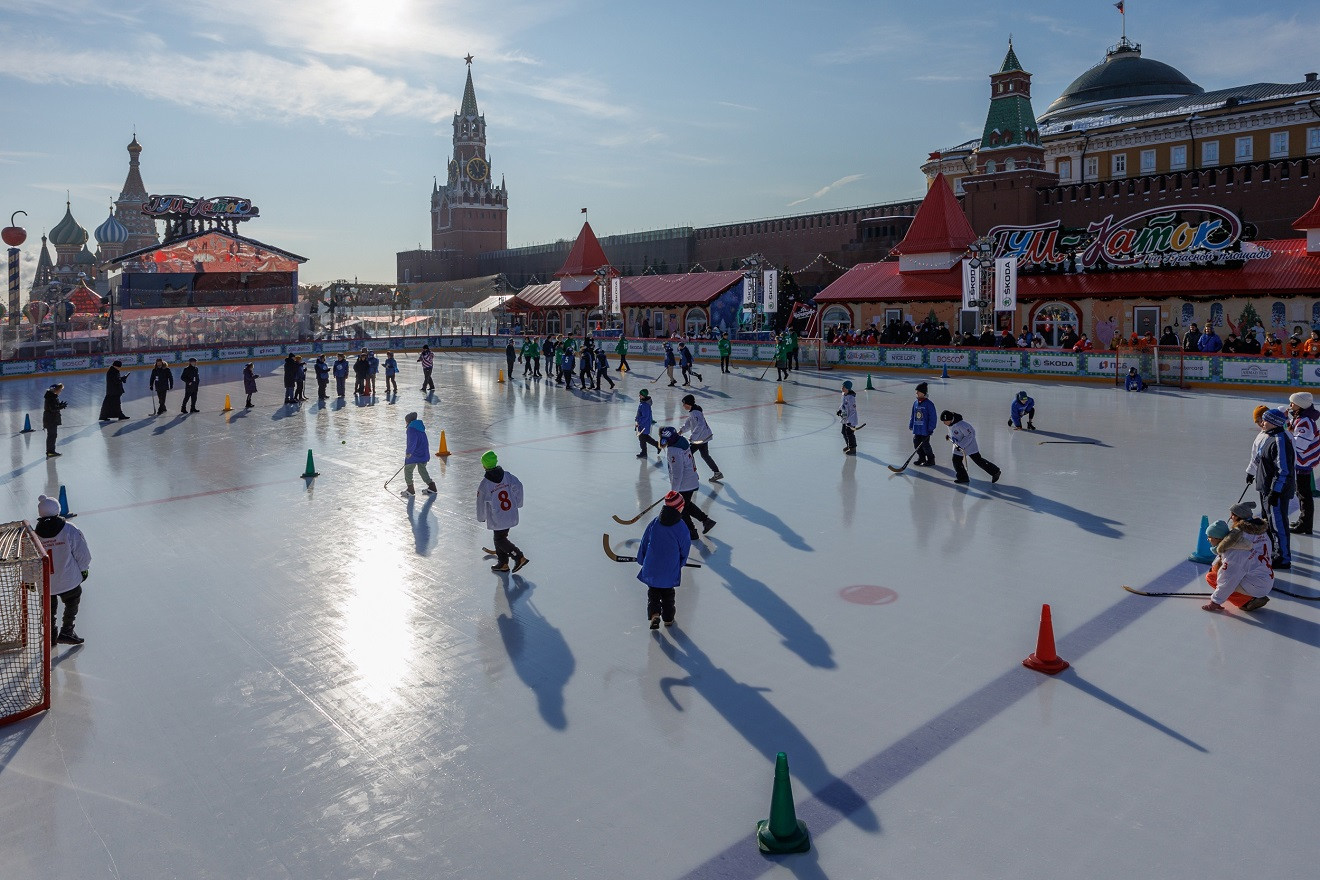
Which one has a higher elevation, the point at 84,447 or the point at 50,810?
the point at 84,447

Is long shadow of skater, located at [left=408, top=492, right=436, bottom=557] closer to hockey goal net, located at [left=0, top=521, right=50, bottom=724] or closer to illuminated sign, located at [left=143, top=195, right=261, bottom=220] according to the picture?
hockey goal net, located at [left=0, top=521, right=50, bottom=724]

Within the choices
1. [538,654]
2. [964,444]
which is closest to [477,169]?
[964,444]

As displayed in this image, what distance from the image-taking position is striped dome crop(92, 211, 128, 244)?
96.2 meters

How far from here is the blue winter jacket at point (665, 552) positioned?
8023mm

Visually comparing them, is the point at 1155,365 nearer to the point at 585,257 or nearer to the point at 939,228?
the point at 939,228

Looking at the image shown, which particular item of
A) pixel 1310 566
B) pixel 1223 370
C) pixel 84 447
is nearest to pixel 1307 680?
pixel 1310 566

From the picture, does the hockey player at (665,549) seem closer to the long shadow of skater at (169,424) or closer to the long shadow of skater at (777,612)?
the long shadow of skater at (777,612)

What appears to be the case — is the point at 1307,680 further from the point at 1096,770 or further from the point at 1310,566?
the point at 1310,566

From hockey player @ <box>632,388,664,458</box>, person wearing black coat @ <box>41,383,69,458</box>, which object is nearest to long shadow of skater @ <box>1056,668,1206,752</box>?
hockey player @ <box>632,388,664,458</box>

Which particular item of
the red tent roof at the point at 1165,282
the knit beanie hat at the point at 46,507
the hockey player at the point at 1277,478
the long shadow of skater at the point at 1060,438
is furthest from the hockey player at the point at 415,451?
the red tent roof at the point at 1165,282

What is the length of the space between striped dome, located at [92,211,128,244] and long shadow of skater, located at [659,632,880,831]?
10694cm

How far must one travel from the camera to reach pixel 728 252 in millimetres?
69938

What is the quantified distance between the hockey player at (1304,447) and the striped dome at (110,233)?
108 metres

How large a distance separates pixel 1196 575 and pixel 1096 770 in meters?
4.76
